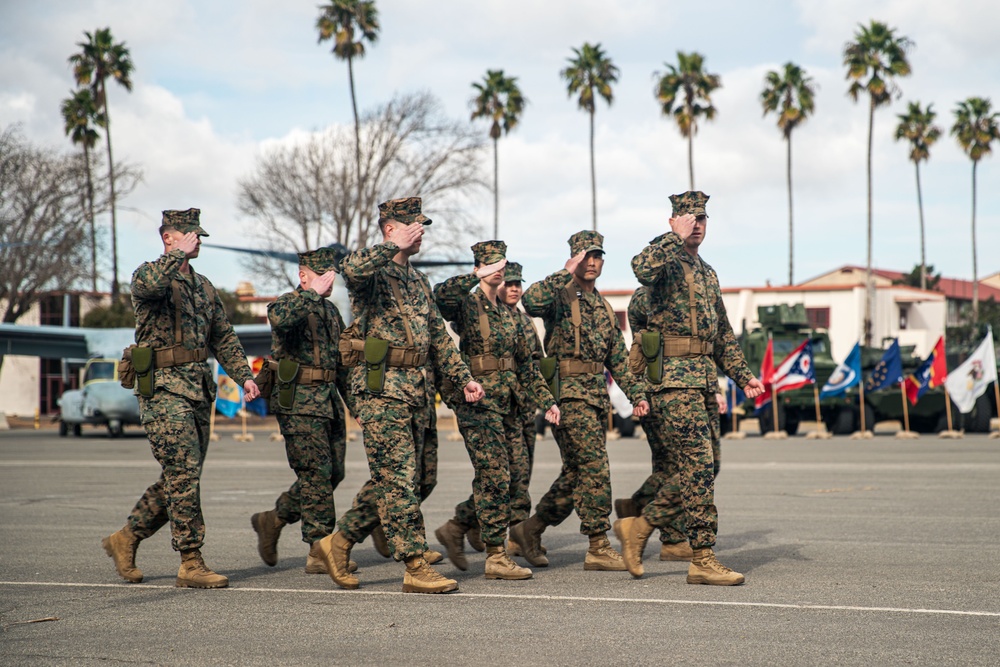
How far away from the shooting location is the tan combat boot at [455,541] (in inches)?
305

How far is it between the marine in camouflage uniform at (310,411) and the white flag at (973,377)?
781 inches

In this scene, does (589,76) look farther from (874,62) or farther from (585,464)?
(585,464)

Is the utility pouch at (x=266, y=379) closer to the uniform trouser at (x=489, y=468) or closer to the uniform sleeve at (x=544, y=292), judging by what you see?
the uniform trouser at (x=489, y=468)

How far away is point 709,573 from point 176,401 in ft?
11.0

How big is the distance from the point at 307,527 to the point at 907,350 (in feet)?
79.6

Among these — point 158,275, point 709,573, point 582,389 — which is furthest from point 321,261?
point 709,573

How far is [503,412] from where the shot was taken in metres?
7.62

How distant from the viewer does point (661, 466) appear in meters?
7.80

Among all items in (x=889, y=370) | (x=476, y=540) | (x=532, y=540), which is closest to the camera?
(x=532, y=540)

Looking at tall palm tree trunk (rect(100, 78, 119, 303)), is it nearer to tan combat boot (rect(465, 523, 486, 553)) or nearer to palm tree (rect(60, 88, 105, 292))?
palm tree (rect(60, 88, 105, 292))

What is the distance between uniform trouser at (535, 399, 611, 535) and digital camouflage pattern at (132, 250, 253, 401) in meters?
2.09

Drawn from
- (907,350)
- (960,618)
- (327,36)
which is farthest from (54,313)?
(960,618)

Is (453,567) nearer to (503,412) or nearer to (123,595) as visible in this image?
(503,412)

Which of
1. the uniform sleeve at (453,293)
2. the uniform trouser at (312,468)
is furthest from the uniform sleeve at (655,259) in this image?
the uniform trouser at (312,468)
